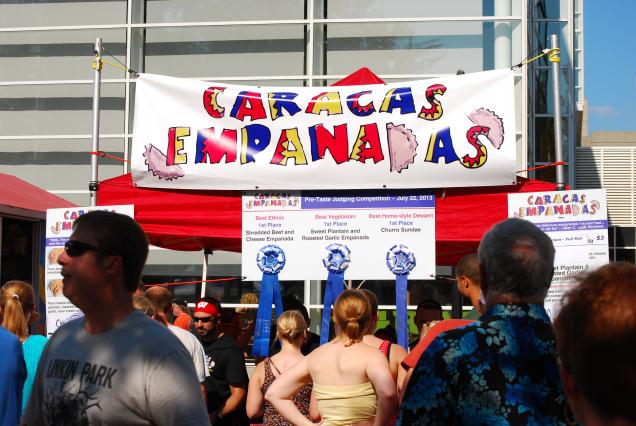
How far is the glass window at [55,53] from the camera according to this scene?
1249 cm

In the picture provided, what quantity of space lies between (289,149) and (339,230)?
0.81m

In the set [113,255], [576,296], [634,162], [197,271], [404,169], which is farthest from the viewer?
[634,162]

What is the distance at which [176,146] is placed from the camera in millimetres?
7824

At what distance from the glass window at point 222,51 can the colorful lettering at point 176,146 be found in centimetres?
431

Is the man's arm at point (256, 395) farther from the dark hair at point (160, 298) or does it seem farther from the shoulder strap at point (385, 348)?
the shoulder strap at point (385, 348)

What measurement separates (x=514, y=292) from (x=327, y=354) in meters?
2.33

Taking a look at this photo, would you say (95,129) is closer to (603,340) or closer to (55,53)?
(55,53)

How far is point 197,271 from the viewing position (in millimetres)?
11984

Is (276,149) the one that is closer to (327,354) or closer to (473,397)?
(327,354)

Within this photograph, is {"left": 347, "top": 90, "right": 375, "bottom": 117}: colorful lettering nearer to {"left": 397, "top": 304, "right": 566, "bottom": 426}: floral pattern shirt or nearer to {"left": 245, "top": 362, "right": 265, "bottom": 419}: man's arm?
{"left": 245, "top": 362, "right": 265, "bottom": 419}: man's arm

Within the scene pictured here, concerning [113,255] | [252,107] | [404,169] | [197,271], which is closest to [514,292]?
[113,255]

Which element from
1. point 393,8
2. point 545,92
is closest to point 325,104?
point 393,8

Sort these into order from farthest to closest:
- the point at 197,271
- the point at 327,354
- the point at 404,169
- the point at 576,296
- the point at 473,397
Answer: the point at 197,271
the point at 404,169
the point at 327,354
the point at 473,397
the point at 576,296

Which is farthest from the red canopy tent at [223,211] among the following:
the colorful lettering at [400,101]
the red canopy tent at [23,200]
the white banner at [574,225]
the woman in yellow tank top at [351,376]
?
the woman in yellow tank top at [351,376]
